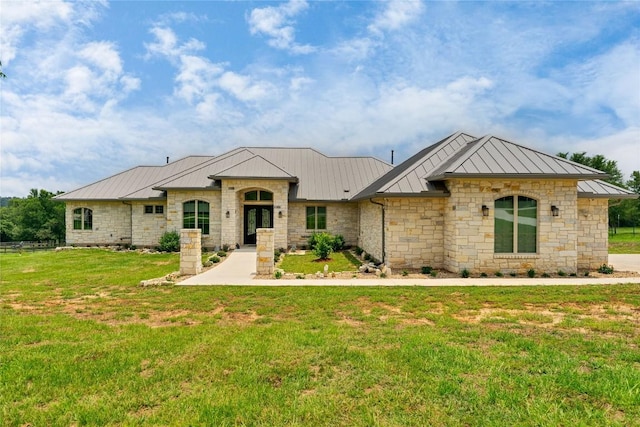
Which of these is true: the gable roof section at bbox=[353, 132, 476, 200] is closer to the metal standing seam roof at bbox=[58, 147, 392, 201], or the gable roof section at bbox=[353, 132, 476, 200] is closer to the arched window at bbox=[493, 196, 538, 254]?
the arched window at bbox=[493, 196, 538, 254]

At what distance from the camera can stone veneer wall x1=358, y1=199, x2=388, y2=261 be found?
525 inches

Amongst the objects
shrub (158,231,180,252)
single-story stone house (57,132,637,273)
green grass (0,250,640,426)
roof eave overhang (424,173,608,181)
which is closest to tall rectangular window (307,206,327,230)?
single-story stone house (57,132,637,273)

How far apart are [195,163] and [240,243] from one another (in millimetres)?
8324

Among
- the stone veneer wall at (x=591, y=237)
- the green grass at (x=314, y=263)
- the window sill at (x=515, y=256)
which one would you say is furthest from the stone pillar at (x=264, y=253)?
the stone veneer wall at (x=591, y=237)

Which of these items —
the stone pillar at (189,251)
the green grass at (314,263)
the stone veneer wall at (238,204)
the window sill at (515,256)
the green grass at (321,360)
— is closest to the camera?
the green grass at (321,360)

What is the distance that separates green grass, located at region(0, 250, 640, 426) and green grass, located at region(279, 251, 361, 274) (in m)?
4.29

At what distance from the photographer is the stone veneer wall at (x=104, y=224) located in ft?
65.9

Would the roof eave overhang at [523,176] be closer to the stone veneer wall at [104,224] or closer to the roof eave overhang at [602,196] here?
the roof eave overhang at [602,196]

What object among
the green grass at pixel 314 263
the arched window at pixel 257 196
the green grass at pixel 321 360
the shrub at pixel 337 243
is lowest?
the green grass at pixel 314 263

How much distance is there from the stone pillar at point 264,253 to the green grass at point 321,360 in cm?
285

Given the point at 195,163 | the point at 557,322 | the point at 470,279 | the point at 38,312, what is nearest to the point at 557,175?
the point at 470,279

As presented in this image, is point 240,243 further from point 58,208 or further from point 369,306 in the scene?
point 58,208

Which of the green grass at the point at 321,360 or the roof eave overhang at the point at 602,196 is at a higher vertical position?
the roof eave overhang at the point at 602,196

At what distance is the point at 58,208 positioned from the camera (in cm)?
3791
